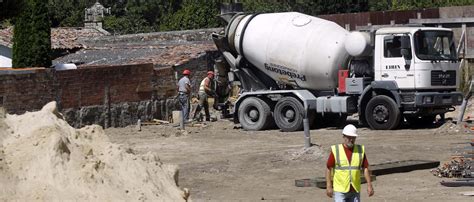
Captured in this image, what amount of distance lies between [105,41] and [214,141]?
937 inches

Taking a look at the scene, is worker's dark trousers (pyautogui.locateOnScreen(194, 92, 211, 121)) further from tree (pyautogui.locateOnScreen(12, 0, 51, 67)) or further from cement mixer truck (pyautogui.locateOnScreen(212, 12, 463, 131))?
tree (pyautogui.locateOnScreen(12, 0, 51, 67))

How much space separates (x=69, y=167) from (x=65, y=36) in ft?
124

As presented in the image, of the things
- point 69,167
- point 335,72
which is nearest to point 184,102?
point 335,72

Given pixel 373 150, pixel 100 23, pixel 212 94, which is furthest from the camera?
pixel 100 23

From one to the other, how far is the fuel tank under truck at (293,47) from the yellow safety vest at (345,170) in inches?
587

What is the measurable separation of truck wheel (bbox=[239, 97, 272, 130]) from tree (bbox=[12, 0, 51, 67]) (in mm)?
12072

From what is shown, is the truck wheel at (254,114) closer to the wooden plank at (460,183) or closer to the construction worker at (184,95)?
the construction worker at (184,95)

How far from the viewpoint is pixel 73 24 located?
6700cm

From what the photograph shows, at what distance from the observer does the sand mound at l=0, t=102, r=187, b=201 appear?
36.5 ft

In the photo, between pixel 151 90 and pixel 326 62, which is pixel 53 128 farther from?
pixel 151 90

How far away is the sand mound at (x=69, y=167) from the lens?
36.5ft

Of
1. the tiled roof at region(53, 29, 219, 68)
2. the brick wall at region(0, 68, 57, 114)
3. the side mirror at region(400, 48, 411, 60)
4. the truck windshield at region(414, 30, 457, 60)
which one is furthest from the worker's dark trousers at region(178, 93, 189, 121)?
the truck windshield at region(414, 30, 457, 60)

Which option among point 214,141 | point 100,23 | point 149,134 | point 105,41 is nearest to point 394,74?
point 214,141

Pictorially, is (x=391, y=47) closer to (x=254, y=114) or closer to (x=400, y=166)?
(x=254, y=114)
